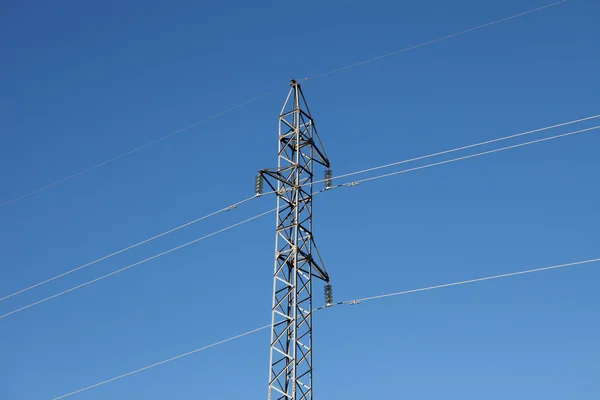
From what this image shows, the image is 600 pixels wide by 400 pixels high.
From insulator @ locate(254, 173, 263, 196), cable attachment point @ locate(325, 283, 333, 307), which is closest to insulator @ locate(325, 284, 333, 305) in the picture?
cable attachment point @ locate(325, 283, 333, 307)

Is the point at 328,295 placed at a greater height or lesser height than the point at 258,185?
lesser

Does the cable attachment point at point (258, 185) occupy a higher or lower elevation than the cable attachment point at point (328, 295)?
higher

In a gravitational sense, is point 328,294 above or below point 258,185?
below

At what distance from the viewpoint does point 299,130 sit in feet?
142

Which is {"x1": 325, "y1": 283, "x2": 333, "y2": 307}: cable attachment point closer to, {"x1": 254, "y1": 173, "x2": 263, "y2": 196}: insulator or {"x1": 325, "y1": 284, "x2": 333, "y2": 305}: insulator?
{"x1": 325, "y1": 284, "x2": 333, "y2": 305}: insulator

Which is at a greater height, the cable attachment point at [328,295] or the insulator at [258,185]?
the insulator at [258,185]

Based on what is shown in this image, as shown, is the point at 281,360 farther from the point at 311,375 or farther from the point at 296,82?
the point at 296,82

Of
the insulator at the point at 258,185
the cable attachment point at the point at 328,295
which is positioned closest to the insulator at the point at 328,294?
the cable attachment point at the point at 328,295

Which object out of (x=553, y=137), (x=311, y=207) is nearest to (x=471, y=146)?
(x=553, y=137)

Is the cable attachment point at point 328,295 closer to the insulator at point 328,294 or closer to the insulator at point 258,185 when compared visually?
the insulator at point 328,294

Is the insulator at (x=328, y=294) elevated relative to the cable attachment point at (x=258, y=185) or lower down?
lower down

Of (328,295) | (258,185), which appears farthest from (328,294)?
(258,185)

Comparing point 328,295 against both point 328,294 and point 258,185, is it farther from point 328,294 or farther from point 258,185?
point 258,185

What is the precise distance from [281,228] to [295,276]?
249 centimetres
